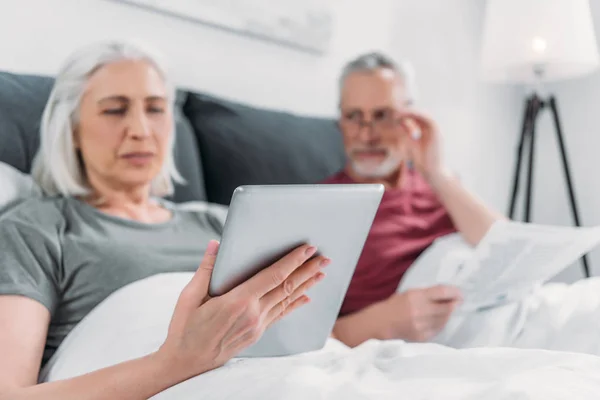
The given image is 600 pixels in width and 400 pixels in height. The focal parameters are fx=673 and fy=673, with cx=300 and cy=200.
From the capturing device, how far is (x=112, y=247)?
3.60 ft

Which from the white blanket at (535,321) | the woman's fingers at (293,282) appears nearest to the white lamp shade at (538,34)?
the white blanket at (535,321)

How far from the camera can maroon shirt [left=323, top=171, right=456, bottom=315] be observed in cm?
148

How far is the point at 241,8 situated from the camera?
1.95 meters

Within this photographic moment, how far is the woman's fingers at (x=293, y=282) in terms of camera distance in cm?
79

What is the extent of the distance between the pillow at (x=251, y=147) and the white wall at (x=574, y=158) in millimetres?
1586

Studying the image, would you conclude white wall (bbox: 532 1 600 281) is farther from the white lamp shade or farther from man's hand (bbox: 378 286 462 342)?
man's hand (bbox: 378 286 462 342)

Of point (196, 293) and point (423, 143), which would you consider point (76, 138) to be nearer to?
point (196, 293)

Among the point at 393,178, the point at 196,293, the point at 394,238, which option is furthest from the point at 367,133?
the point at 196,293

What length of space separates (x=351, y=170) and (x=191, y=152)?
1.33 ft

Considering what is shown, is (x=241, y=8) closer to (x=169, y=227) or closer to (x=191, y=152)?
(x=191, y=152)

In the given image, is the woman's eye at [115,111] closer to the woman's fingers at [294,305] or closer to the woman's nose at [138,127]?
the woman's nose at [138,127]

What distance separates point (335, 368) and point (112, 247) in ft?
1.52

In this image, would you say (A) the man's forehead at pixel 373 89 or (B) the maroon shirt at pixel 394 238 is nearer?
(B) the maroon shirt at pixel 394 238

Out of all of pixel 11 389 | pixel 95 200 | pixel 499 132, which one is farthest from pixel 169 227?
pixel 499 132
